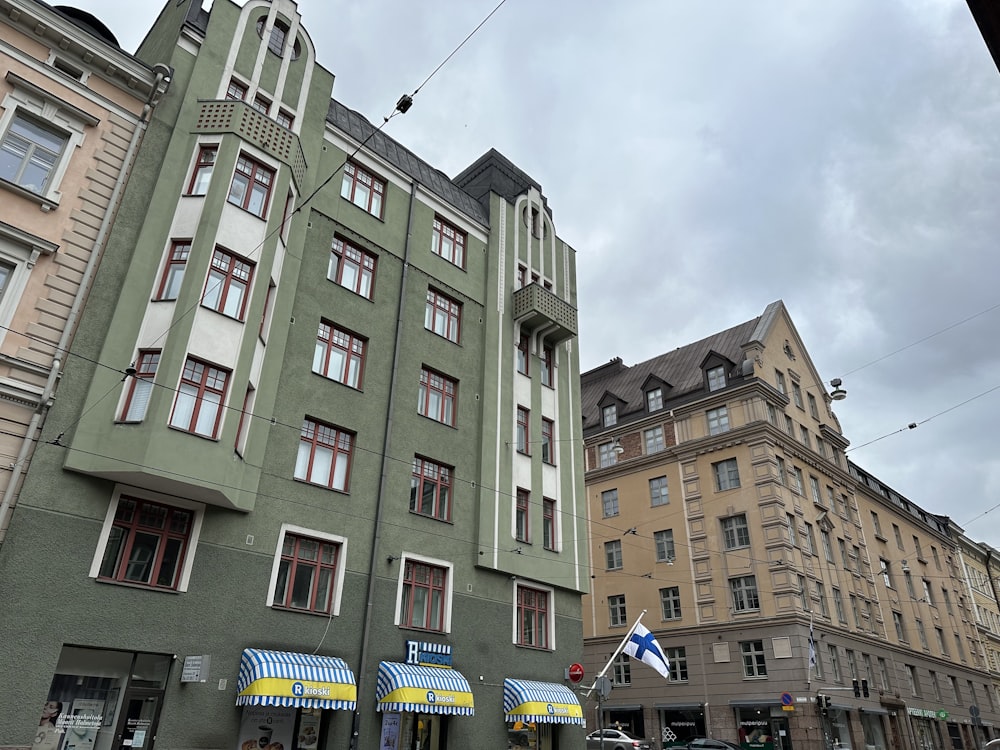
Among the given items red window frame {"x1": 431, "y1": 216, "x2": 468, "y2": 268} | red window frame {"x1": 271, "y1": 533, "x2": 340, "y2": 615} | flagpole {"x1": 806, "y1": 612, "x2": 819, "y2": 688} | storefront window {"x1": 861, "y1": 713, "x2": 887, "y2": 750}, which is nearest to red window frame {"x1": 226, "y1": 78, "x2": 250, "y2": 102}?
red window frame {"x1": 431, "y1": 216, "x2": 468, "y2": 268}

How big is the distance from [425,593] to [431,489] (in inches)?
136

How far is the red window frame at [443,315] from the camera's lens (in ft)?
87.1

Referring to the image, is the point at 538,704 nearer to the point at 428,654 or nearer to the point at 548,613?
the point at 548,613

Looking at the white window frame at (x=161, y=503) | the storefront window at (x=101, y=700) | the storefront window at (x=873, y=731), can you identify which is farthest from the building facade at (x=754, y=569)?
the storefront window at (x=101, y=700)

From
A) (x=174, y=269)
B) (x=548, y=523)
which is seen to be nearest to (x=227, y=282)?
(x=174, y=269)

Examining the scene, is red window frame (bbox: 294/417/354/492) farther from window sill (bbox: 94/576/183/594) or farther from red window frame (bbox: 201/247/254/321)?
window sill (bbox: 94/576/183/594)

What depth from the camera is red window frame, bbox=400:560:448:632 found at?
2148 cm

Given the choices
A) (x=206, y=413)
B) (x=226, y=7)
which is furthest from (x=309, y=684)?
(x=226, y=7)

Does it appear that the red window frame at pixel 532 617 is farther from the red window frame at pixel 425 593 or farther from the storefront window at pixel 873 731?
the storefront window at pixel 873 731

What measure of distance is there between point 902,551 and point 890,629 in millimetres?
11125

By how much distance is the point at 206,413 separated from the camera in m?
17.9

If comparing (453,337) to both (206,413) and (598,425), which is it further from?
(598,425)

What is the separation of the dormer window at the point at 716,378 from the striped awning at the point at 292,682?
3430cm

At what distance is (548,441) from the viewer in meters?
29.0
